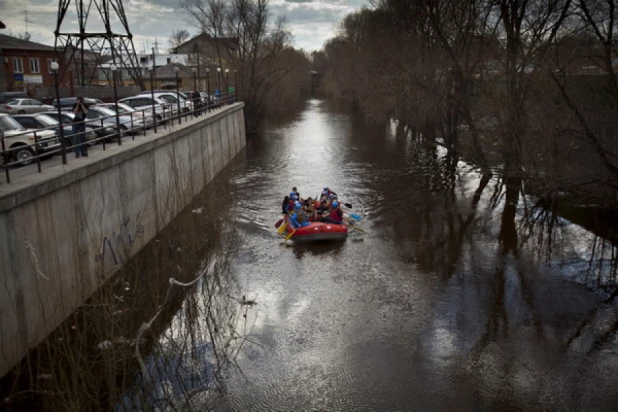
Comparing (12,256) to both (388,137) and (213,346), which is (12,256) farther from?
(388,137)

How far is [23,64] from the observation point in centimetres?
5072

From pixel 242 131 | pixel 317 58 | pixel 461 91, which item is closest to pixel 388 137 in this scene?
pixel 242 131

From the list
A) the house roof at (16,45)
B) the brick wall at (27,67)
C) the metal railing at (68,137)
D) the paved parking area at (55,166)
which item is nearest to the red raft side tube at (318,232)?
the paved parking area at (55,166)

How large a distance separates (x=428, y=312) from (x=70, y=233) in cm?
836

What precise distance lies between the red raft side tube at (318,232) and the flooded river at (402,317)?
31cm

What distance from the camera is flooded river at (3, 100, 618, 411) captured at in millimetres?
10688

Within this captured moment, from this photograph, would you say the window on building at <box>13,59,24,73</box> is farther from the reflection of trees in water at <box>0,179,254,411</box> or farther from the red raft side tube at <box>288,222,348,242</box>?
the red raft side tube at <box>288,222,348,242</box>

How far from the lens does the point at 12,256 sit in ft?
35.2

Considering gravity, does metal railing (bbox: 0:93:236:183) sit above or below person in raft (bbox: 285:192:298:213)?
above

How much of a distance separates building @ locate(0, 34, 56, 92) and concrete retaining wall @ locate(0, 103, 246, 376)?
34.0 meters

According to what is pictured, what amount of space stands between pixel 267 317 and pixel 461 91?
2153 centimetres

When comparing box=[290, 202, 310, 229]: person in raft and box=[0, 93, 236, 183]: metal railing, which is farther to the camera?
box=[290, 202, 310, 229]: person in raft

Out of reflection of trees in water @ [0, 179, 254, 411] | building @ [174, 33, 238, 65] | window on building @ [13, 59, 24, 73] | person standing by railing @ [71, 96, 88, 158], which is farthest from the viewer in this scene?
building @ [174, 33, 238, 65]

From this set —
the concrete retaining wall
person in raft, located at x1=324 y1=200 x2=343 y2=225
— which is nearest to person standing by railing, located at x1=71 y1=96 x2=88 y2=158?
the concrete retaining wall
